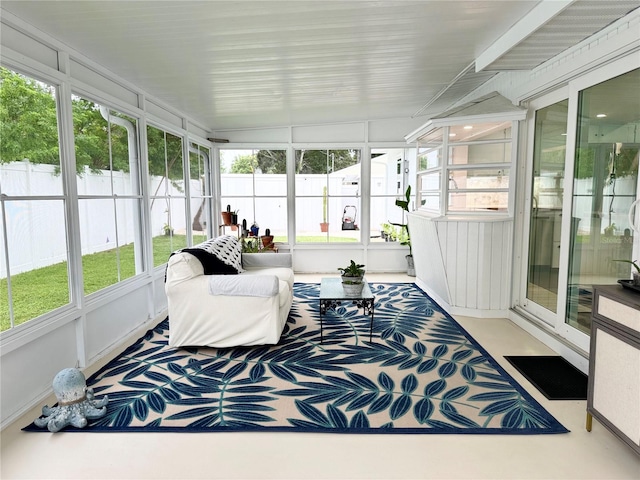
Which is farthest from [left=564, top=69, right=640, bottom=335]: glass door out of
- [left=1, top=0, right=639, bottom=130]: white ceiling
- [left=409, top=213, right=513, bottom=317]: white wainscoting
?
[left=409, top=213, right=513, bottom=317]: white wainscoting

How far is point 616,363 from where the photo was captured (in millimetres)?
2172

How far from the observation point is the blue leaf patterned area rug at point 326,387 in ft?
8.27

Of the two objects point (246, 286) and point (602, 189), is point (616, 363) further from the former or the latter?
point (246, 286)

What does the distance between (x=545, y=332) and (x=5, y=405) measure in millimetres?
4298

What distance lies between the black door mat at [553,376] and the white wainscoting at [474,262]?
1.13m

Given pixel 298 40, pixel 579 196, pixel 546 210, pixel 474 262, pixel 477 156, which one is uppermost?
pixel 298 40

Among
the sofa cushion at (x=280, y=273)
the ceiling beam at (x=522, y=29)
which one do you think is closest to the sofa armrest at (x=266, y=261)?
the sofa cushion at (x=280, y=273)

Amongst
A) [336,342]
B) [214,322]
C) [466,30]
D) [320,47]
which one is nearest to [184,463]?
[214,322]

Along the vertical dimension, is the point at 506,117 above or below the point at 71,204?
above

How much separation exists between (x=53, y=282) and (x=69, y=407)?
1.03 metres

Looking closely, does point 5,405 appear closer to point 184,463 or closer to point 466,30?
point 184,463

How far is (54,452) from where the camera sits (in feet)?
7.43

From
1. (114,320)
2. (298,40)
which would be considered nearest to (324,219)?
(114,320)

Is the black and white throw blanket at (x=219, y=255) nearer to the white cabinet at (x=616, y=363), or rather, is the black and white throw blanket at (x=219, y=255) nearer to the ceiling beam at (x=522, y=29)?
the white cabinet at (x=616, y=363)
